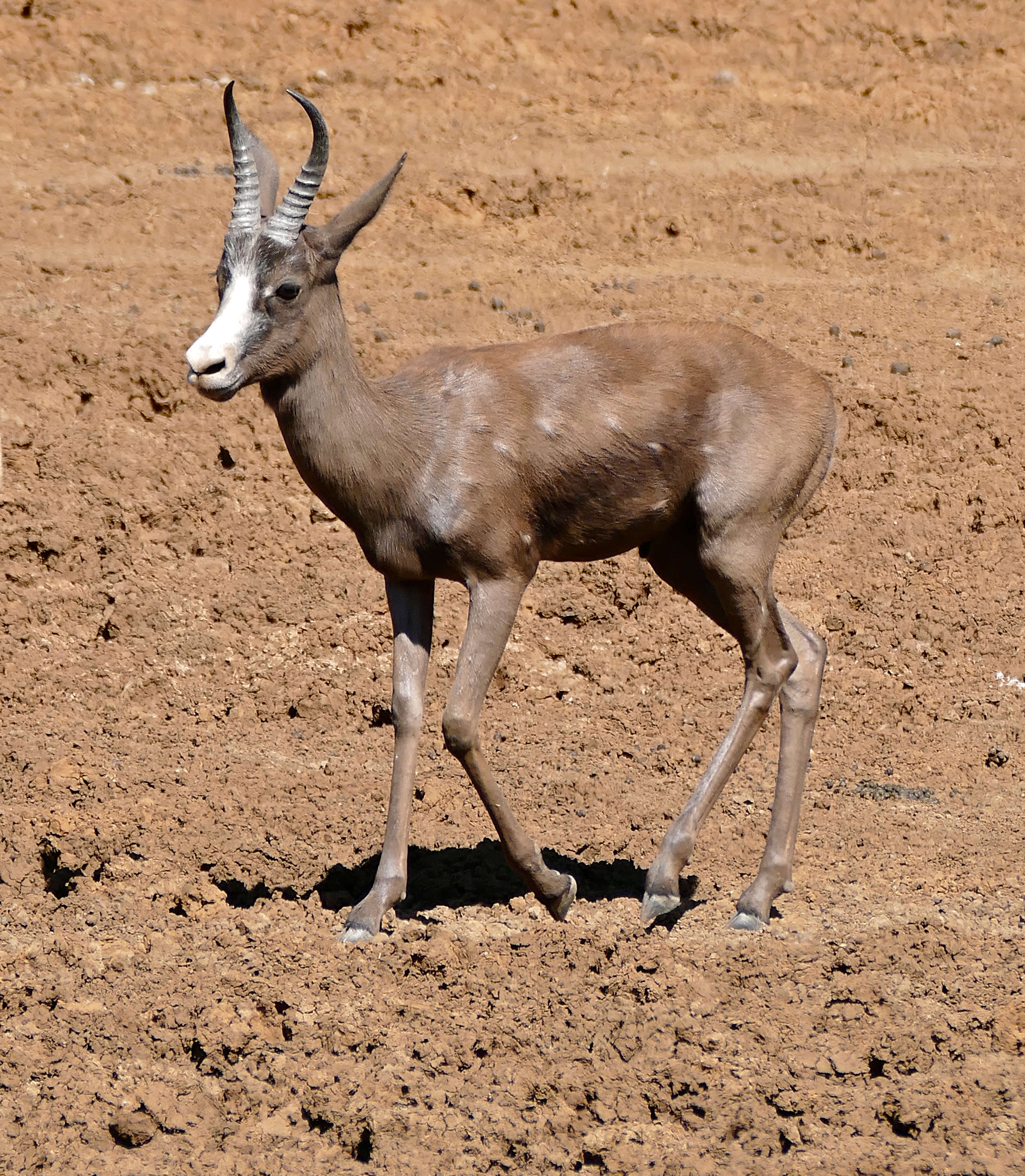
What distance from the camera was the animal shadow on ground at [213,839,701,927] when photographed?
700cm

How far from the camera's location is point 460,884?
23.7ft

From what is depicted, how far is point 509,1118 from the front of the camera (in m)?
5.19

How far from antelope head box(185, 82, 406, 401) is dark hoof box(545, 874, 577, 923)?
2.50 m

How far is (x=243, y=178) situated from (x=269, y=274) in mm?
422

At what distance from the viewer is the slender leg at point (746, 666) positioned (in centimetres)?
667

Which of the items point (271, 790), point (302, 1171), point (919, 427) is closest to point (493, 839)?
point (271, 790)

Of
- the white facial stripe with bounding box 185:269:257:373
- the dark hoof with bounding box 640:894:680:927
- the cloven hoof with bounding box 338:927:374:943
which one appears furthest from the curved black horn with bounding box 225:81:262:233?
the dark hoof with bounding box 640:894:680:927

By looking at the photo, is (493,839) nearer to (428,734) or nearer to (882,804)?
(428,734)

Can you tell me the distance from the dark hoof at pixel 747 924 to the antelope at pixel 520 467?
0.06 feet

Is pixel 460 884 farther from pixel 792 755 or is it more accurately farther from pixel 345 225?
pixel 345 225

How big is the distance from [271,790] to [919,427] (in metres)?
6.38

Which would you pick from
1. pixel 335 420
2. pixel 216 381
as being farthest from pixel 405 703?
pixel 216 381

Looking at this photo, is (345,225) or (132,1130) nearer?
(132,1130)

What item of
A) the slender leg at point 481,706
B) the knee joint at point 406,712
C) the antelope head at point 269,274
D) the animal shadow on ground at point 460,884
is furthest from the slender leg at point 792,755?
the antelope head at point 269,274
